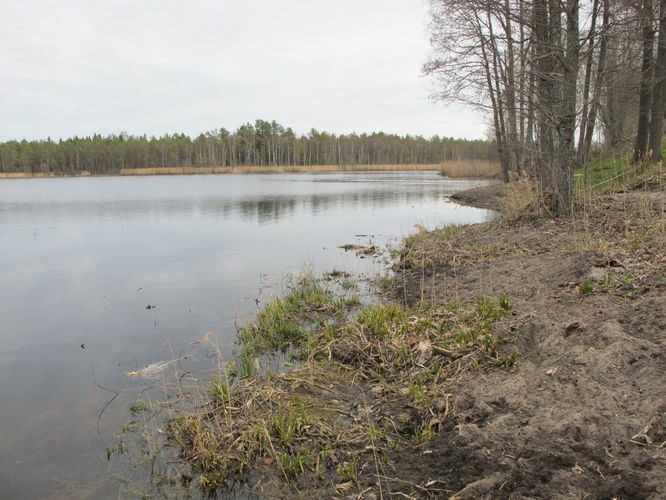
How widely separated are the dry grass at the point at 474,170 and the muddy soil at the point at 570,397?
32.4 meters

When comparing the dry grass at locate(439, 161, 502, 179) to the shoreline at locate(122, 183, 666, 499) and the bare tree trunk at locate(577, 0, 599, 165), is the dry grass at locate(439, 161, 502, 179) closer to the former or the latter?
the bare tree trunk at locate(577, 0, 599, 165)

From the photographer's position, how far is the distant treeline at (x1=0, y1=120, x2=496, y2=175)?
90.2 m

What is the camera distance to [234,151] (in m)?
97.4

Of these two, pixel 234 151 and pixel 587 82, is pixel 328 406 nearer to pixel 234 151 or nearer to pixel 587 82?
pixel 587 82

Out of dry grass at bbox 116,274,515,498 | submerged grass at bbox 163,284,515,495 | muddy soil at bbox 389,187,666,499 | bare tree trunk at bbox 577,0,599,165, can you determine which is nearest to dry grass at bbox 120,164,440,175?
bare tree trunk at bbox 577,0,599,165

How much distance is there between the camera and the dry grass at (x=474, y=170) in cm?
3987

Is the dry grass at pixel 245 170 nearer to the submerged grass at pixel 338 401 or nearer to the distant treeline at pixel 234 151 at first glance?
the distant treeline at pixel 234 151

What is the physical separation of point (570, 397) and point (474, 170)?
145 ft

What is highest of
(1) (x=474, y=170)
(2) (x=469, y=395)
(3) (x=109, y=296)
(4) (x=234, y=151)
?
(4) (x=234, y=151)

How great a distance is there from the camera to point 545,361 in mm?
4199

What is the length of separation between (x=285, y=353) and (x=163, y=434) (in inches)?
78.1

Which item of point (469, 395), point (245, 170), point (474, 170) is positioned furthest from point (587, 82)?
point (245, 170)

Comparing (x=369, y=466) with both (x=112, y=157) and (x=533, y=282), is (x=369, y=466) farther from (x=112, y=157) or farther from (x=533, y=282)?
(x=112, y=157)


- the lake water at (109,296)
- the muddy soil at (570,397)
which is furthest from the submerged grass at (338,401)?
the lake water at (109,296)
